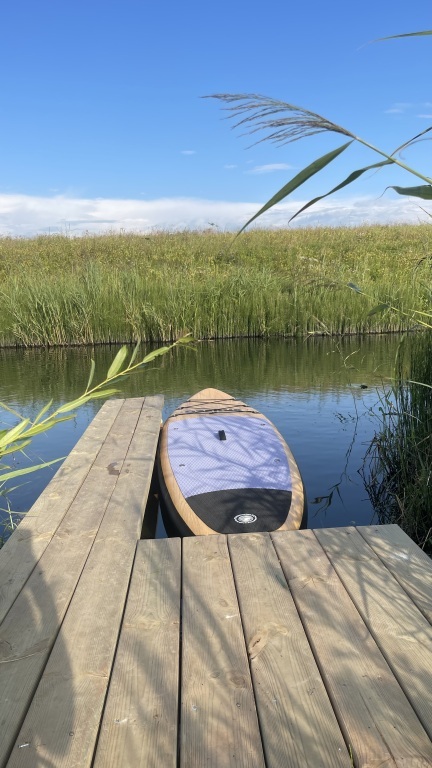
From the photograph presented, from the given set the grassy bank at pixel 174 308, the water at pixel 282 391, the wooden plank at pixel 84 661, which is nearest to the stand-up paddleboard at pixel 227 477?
the wooden plank at pixel 84 661

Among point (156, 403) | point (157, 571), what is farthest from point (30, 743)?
point (156, 403)

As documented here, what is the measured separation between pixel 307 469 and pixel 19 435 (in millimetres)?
4372

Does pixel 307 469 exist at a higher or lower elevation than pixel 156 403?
lower

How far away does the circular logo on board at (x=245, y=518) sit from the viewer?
10.1 feet

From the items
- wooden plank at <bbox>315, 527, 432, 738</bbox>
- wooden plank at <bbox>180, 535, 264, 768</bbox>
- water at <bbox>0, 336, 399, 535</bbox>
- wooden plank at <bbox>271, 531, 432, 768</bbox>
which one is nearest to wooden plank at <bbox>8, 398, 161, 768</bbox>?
wooden plank at <bbox>180, 535, 264, 768</bbox>

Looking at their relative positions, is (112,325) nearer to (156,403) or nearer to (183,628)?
(156,403)

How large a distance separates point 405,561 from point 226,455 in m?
1.75

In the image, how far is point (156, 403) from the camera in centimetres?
583

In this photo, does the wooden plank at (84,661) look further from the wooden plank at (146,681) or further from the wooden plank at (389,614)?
the wooden plank at (389,614)

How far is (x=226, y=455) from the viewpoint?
3.90m

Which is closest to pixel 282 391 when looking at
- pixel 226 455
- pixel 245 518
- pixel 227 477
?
pixel 226 455

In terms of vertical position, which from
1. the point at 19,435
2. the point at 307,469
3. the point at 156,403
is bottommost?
the point at 307,469

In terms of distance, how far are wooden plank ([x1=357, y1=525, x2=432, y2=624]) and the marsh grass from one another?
0.76m

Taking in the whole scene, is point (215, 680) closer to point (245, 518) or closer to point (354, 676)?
point (354, 676)
